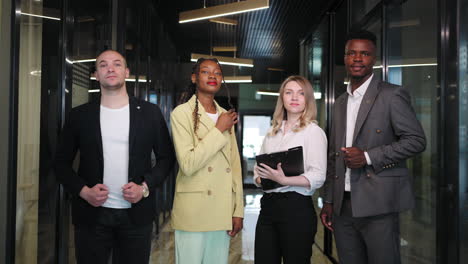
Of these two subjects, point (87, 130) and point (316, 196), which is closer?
point (87, 130)

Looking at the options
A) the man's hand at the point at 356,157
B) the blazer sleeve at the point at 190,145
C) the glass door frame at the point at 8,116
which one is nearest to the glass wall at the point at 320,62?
the man's hand at the point at 356,157

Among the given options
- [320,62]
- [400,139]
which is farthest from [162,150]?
[320,62]

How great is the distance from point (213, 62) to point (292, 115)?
0.56 metres

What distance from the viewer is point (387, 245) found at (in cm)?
201

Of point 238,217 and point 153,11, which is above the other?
point 153,11

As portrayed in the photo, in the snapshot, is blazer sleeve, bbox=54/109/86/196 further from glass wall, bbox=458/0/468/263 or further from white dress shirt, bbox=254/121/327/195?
glass wall, bbox=458/0/468/263

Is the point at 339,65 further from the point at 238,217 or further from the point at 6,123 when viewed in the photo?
the point at 6,123

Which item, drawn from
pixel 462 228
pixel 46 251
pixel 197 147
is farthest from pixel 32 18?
pixel 462 228

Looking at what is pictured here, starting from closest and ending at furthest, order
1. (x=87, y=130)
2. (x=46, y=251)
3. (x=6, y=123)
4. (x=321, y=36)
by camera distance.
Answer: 1. (x=6, y=123)
2. (x=87, y=130)
3. (x=46, y=251)
4. (x=321, y=36)

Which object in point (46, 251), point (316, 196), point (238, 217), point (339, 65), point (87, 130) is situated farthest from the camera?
point (316, 196)

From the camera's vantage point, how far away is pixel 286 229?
201cm

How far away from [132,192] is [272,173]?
748mm

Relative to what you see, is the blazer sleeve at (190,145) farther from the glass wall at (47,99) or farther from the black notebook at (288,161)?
the glass wall at (47,99)

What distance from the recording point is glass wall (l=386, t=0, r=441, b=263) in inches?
89.9
